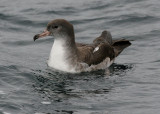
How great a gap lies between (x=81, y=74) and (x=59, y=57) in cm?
69

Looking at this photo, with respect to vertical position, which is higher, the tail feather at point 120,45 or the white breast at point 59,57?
the tail feather at point 120,45

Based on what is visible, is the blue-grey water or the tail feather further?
the tail feather

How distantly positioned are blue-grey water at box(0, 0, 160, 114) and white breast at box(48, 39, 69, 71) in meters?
0.21

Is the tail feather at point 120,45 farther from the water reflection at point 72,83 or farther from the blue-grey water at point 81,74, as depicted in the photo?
the water reflection at point 72,83

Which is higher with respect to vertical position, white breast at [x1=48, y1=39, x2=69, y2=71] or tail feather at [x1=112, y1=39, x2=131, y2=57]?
tail feather at [x1=112, y1=39, x2=131, y2=57]

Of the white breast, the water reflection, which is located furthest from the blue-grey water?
the white breast

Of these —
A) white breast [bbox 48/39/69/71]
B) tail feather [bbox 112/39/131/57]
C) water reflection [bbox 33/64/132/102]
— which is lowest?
water reflection [bbox 33/64/132/102]

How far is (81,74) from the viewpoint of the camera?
1397cm

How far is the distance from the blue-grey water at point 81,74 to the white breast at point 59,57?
0.68 ft

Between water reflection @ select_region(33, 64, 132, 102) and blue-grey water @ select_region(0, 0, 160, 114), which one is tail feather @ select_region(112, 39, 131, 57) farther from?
water reflection @ select_region(33, 64, 132, 102)

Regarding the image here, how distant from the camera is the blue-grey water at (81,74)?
1156cm

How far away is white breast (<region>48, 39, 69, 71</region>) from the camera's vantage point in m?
13.9

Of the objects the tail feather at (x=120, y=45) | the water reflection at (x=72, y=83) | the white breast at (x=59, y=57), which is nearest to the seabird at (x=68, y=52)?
the white breast at (x=59, y=57)

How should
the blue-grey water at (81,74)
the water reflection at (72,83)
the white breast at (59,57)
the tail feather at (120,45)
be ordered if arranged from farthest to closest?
the tail feather at (120,45), the white breast at (59,57), the water reflection at (72,83), the blue-grey water at (81,74)
